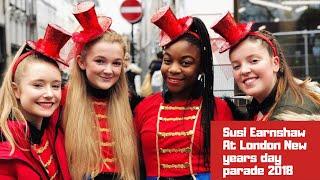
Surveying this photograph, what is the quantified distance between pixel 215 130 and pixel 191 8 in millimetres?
2555

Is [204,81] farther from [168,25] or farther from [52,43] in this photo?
[52,43]

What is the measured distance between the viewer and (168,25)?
312cm

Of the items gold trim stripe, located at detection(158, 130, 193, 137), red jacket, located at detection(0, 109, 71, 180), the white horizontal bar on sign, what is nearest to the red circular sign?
the white horizontal bar on sign

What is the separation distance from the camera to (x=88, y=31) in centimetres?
310

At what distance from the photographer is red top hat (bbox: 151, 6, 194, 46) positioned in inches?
121

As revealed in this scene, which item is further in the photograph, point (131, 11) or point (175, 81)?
point (131, 11)

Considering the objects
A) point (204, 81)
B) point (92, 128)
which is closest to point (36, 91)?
point (92, 128)

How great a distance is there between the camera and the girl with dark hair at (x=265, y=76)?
275 cm

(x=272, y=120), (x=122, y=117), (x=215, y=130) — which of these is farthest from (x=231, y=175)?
(x=122, y=117)

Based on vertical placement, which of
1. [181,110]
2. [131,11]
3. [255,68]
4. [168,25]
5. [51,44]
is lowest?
[181,110]

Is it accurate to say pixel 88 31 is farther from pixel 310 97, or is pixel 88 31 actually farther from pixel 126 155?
pixel 310 97

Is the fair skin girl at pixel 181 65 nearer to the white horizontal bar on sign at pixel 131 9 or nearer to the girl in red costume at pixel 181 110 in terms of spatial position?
the girl in red costume at pixel 181 110

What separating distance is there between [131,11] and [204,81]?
8493mm

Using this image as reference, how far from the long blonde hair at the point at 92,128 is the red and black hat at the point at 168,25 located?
215mm
